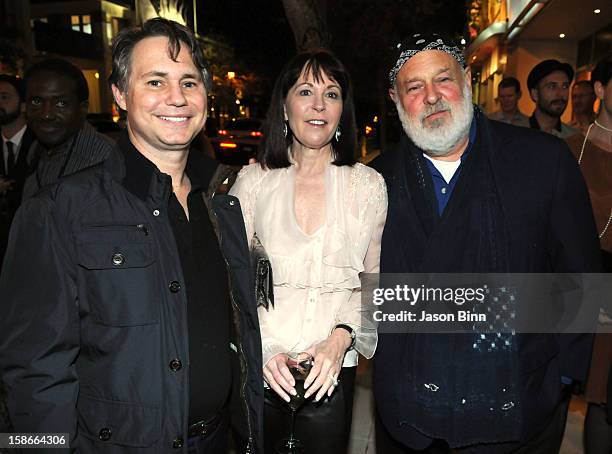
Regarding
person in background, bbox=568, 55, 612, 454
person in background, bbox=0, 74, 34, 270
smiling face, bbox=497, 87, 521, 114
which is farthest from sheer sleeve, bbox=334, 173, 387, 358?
smiling face, bbox=497, 87, 521, 114

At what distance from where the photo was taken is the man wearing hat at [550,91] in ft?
17.4

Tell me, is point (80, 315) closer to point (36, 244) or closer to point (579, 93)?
point (36, 244)

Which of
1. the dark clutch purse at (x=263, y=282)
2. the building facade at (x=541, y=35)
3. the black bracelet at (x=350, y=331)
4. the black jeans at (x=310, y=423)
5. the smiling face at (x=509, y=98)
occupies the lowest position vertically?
the black jeans at (x=310, y=423)

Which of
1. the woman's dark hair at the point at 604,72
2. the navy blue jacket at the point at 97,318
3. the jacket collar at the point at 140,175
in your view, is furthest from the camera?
the woman's dark hair at the point at 604,72

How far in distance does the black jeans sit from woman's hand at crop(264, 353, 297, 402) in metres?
0.17

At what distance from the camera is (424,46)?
2451 mm

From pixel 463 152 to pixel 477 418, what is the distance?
1193 mm

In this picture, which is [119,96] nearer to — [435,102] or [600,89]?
[435,102]

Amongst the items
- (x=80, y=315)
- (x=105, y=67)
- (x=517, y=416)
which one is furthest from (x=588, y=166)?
(x=105, y=67)

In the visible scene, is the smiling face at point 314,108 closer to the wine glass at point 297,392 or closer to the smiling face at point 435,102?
the smiling face at point 435,102

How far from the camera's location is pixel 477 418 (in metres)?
2.12

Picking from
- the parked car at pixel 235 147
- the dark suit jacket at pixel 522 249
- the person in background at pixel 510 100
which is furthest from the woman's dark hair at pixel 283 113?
the parked car at pixel 235 147

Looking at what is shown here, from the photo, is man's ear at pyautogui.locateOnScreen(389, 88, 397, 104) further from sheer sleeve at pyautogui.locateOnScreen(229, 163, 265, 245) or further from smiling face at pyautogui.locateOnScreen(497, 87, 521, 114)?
smiling face at pyautogui.locateOnScreen(497, 87, 521, 114)

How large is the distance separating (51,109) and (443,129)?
8.56 feet
